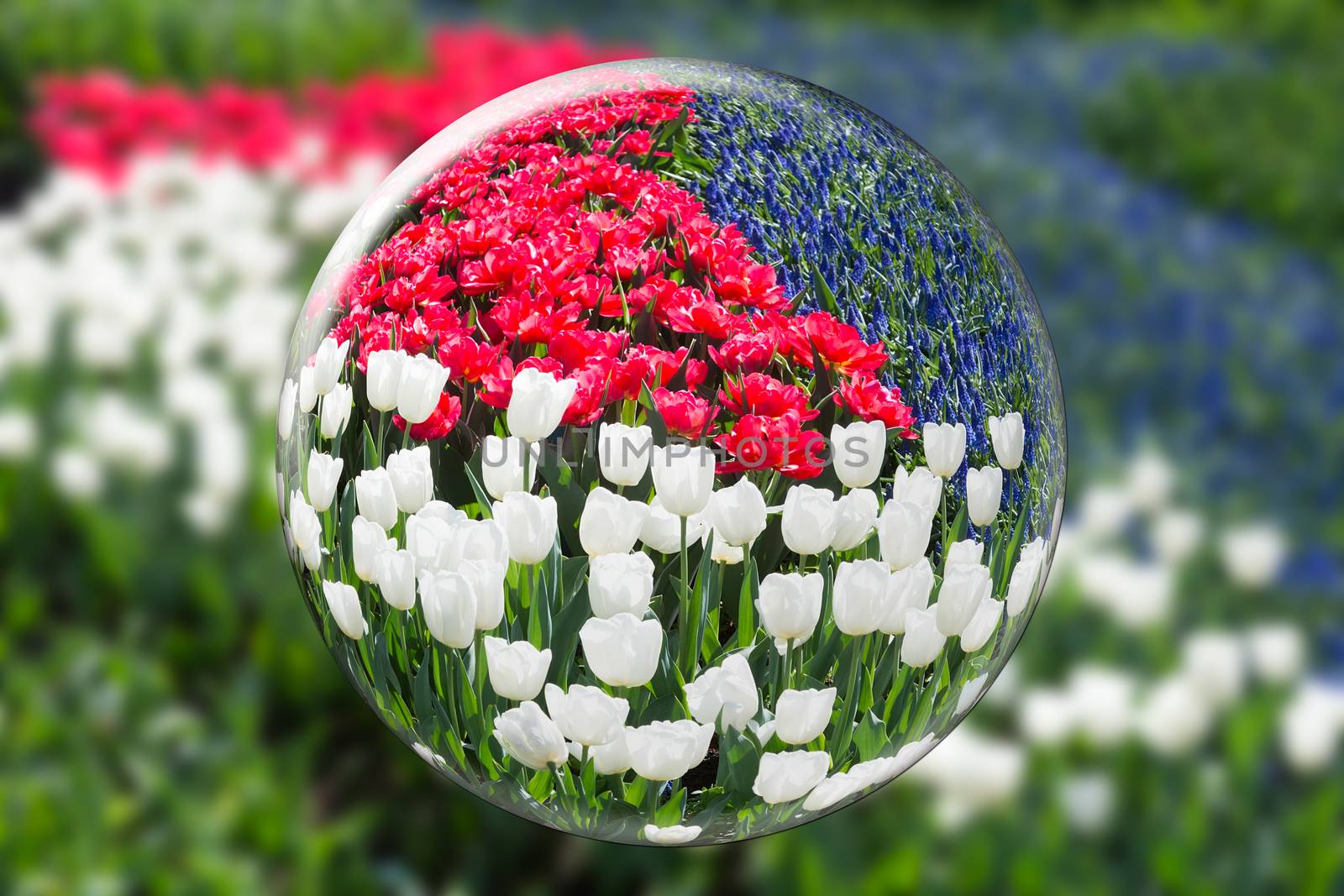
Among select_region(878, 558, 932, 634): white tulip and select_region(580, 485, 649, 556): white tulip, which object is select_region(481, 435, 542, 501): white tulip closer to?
select_region(580, 485, 649, 556): white tulip

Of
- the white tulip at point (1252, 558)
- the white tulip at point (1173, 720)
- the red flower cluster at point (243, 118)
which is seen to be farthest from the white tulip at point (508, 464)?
the red flower cluster at point (243, 118)

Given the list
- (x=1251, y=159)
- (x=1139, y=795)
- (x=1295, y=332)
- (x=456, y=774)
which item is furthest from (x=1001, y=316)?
(x=1251, y=159)

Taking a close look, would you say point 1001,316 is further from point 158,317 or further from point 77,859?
point 158,317

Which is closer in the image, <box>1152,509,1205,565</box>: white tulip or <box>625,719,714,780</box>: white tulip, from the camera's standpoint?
<box>625,719,714,780</box>: white tulip

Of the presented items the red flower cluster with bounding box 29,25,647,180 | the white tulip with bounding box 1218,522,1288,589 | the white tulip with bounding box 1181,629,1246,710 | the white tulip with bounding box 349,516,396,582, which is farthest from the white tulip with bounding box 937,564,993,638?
the red flower cluster with bounding box 29,25,647,180

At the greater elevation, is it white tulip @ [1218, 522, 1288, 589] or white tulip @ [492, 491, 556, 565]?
white tulip @ [492, 491, 556, 565]

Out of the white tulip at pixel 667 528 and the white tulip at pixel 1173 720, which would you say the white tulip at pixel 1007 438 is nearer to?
the white tulip at pixel 667 528
